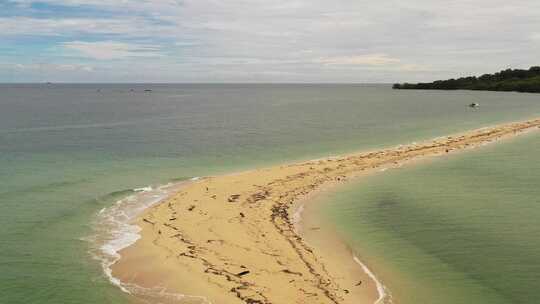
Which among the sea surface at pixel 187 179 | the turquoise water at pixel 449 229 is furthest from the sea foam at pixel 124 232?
the turquoise water at pixel 449 229

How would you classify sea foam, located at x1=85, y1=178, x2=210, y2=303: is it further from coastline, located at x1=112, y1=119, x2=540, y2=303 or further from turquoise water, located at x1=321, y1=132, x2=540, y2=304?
turquoise water, located at x1=321, y1=132, x2=540, y2=304

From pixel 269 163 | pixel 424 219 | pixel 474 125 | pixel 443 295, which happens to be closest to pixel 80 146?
pixel 269 163

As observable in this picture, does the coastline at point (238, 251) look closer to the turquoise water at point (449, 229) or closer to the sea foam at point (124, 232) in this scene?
the sea foam at point (124, 232)

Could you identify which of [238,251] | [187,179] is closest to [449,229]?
[238,251]

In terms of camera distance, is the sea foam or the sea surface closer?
the sea foam

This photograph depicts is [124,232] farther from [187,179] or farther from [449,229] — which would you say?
[449,229]

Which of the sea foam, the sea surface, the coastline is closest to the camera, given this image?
the coastline

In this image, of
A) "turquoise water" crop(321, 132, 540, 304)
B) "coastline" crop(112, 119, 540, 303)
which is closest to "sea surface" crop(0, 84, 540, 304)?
"turquoise water" crop(321, 132, 540, 304)
